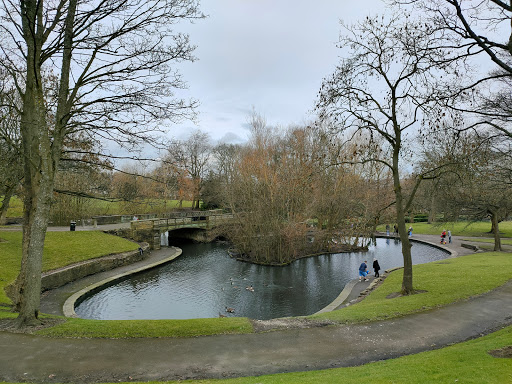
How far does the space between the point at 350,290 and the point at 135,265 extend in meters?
17.0

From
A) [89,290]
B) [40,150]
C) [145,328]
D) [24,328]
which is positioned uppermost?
[40,150]

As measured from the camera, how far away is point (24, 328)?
30.3 feet

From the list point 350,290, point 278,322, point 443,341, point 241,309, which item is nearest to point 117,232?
point 241,309

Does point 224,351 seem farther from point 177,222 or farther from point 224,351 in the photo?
point 177,222

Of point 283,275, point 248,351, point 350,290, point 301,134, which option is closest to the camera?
point 248,351

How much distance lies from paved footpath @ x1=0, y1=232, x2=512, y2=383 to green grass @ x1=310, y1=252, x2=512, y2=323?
931 mm

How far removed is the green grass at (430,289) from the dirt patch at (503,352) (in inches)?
151

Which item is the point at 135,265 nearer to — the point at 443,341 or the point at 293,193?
the point at 293,193

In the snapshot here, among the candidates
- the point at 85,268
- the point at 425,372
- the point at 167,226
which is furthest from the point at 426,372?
the point at 167,226

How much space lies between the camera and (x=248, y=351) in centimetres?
827

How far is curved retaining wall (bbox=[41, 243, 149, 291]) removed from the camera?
20203 millimetres

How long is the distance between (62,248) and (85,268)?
11.2 feet

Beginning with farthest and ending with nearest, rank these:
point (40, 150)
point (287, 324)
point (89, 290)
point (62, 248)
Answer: point (62, 248)
point (89, 290)
point (287, 324)
point (40, 150)

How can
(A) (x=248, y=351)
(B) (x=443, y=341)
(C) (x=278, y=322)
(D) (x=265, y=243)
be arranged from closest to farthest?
(A) (x=248, y=351) → (B) (x=443, y=341) → (C) (x=278, y=322) → (D) (x=265, y=243)
